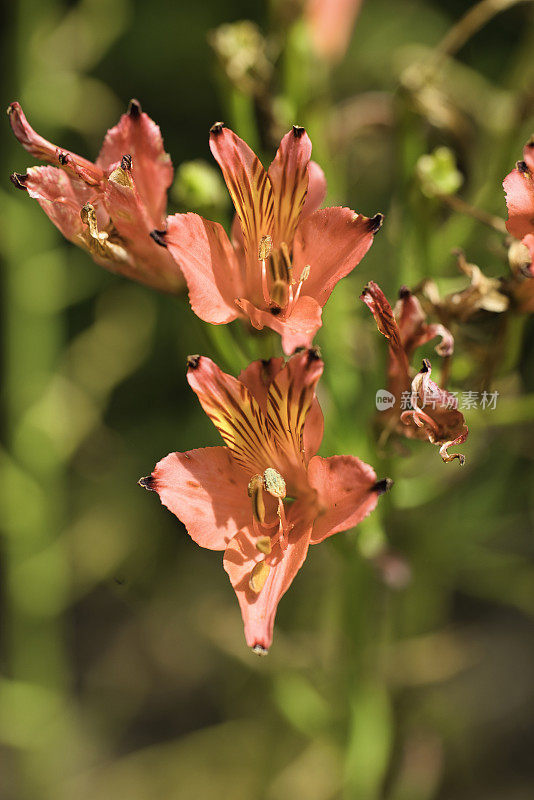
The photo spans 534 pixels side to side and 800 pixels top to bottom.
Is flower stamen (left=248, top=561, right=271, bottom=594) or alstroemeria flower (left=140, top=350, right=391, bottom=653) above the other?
alstroemeria flower (left=140, top=350, right=391, bottom=653)

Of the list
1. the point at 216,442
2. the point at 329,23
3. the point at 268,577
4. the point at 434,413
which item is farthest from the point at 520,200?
the point at 216,442

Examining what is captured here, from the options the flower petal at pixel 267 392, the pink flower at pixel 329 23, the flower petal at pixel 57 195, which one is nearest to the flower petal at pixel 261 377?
the flower petal at pixel 267 392

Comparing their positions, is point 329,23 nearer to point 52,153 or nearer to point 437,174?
point 437,174

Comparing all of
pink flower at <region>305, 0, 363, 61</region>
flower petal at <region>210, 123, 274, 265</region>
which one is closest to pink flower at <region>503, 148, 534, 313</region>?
flower petal at <region>210, 123, 274, 265</region>

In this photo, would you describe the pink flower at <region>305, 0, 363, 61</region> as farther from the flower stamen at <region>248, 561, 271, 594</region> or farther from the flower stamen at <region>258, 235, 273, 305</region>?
the flower stamen at <region>248, 561, 271, 594</region>

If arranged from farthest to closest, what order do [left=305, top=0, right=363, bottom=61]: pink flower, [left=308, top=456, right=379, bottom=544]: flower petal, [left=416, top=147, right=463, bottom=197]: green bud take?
[left=305, top=0, right=363, bottom=61]: pink flower < [left=416, top=147, right=463, bottom=197]: green bud < [left=308, top=456, right=379, bottom=544]: flower petal

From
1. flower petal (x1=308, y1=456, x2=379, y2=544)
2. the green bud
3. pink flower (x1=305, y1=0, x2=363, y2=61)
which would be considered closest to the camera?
flower petal (x1=308, y1=456, x2=379, y2=544)
